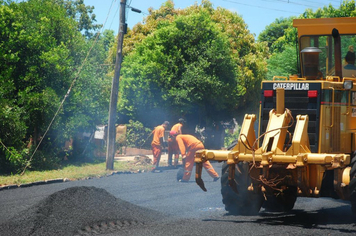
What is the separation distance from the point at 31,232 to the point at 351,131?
19.4 ft

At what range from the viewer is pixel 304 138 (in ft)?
29.5

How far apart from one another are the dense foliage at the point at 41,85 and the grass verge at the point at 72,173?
29.9 inches

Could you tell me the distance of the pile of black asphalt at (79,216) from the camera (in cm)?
838

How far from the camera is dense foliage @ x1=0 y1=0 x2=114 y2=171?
17375 mm

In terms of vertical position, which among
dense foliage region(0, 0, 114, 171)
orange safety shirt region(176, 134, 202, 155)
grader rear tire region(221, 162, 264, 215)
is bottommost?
grader rear tire region(221, 162, 264, 215)

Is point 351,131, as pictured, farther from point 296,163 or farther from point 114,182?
point 114,182

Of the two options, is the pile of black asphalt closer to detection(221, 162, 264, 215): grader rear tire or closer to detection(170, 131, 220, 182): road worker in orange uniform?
detection(221, 162, 264, 215): grader rear tire

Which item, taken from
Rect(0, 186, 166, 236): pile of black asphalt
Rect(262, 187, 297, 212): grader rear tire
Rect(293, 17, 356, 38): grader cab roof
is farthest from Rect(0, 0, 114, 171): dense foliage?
Rect(293, 17, 356, 38): grader cab roof

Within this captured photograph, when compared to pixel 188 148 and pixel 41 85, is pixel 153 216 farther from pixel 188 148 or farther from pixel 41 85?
pixel 41 85

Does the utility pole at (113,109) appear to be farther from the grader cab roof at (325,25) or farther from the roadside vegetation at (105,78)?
A: the grader cab roof at (325,25)

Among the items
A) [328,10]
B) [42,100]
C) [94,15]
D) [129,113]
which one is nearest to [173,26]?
[129,113]

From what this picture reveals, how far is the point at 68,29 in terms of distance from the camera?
21438 mm

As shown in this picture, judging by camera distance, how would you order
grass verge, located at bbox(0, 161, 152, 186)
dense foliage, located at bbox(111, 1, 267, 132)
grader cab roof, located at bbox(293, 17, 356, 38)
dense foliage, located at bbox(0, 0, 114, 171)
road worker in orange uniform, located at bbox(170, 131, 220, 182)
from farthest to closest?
dense foliage, located at bbox(111, 1, 267, 132) → dense foliage, located at bbox(0, 0, 114, 171) → grass verge, located at bbox(0, 161, 152, 186) → road worker in orange uniform, located at bbox(170, 131, 220, 182) → grader cab roof, located at bbox(293, 17, 356, 38)

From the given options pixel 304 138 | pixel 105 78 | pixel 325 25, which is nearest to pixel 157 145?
pixel 105 78
